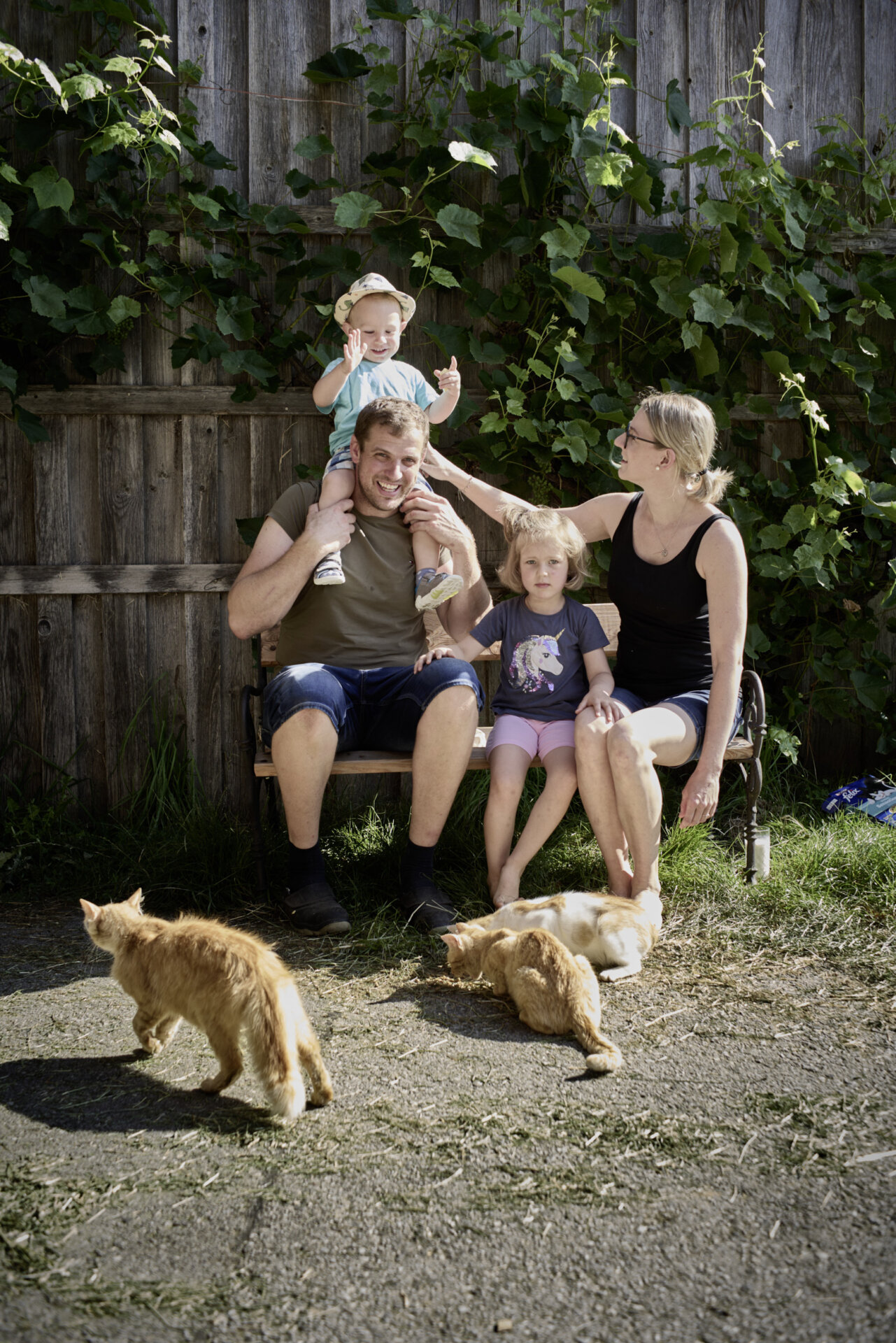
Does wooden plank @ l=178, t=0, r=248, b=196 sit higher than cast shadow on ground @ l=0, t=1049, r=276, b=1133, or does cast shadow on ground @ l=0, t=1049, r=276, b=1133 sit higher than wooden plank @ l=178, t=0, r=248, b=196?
wooden plank @ l=178, t=0, r=248, b=196

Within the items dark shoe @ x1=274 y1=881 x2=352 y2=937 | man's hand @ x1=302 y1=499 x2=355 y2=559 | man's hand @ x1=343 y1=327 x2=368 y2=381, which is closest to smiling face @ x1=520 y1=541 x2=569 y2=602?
man's hand @ x1=302 y1=499 x2=355 y2=559

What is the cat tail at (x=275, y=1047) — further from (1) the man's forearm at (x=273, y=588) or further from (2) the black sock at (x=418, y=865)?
(1) the man's forearm at (x=273, y=588)

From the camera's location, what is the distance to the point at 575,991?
229 centimetres

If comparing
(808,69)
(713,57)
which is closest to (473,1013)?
(713,57)

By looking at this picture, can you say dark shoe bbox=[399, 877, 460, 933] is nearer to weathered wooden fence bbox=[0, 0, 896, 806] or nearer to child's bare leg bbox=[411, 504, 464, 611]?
child's bare leg bbox=[411, 504, 464, 611]

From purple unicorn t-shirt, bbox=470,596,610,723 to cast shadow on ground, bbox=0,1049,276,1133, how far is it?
153 centimetres

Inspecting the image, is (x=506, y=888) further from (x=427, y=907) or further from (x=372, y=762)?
(x=372, y=762)

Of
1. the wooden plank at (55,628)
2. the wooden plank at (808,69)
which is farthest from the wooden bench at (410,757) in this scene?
the wooden plank at (808,69)

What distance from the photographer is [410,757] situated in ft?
10.5

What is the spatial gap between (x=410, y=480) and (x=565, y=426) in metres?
0.82

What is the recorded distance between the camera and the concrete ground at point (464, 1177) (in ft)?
4.78

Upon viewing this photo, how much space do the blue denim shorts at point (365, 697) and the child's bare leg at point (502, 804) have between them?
0.61 feet

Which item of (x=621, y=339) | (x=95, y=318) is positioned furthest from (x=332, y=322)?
(x=621, y=339)

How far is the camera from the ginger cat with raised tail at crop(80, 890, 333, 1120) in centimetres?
189
